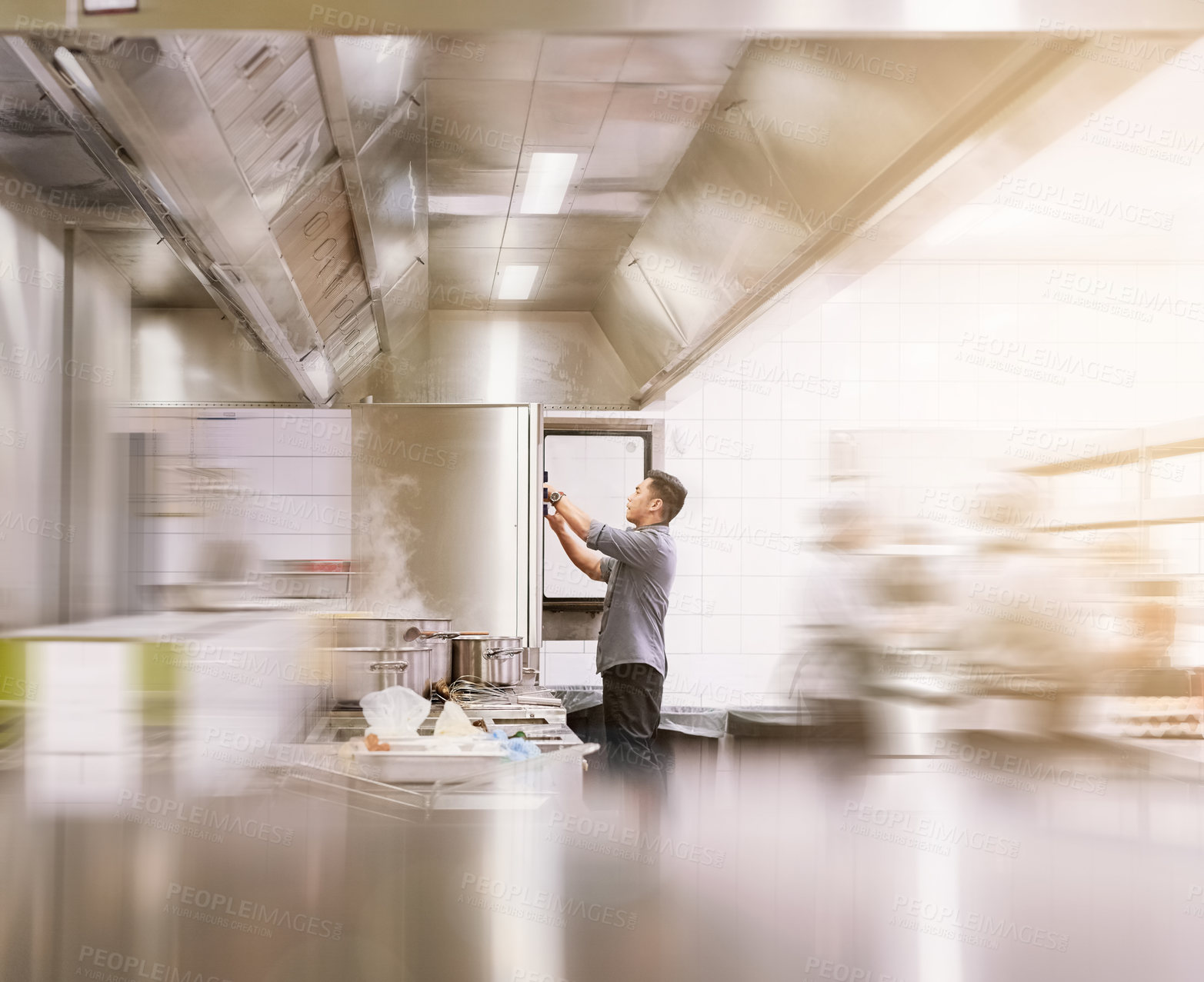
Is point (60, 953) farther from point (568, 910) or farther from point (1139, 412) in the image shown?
→ point (1139, 412)

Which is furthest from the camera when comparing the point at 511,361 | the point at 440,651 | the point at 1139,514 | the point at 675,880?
the point at 511,361

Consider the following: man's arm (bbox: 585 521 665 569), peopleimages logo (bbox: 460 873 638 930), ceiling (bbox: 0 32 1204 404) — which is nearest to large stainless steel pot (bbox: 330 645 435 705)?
ceiling (bbox: 0 32 1204 404)

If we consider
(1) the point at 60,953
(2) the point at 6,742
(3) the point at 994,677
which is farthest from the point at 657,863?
(2) the point at 6,742

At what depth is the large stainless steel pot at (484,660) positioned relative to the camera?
7.68ft

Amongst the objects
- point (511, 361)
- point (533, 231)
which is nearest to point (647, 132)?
point (533, 231)

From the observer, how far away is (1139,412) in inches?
134

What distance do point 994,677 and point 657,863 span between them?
0.30 meters

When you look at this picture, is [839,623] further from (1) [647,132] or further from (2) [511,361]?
(2) [511,361]

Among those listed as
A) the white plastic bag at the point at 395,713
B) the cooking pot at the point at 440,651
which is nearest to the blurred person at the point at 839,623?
the white plastic bag at the point at 395,713

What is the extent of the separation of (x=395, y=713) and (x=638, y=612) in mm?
1312

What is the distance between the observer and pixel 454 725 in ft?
4.55

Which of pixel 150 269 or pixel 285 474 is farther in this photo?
pixel 285 474

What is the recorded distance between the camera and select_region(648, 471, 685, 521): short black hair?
2.56 m

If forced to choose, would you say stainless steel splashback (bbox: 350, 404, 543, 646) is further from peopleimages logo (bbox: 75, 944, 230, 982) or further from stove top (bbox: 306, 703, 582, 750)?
peopleimages logo (bbox: 75, 944, 230, 982)
